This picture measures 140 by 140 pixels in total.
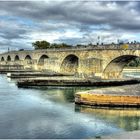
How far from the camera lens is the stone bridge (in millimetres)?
58812

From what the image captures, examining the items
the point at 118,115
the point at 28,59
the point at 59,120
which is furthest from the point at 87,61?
the point at 28,59

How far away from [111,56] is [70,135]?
37909 mm

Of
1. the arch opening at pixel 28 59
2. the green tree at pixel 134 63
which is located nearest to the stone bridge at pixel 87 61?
the arch opening at pixel 28 59

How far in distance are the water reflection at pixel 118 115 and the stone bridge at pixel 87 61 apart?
23558 millimetres

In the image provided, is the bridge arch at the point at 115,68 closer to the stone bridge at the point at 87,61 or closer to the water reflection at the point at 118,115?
the stone bridge at the point at 87,61

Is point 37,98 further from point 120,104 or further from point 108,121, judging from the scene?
point 108,121

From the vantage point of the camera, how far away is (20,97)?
135 ft

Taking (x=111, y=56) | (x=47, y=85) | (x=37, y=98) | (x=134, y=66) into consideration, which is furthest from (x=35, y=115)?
(x=134, y=66)

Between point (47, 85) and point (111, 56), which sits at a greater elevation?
point (111, 56)

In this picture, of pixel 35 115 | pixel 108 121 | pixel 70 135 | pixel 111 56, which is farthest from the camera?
pixel 111 56

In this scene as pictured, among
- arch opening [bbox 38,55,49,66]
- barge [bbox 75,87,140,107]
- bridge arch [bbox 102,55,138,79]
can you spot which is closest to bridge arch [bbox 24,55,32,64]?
arch opening [bbox 38,55,49,66]

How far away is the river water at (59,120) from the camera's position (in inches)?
899

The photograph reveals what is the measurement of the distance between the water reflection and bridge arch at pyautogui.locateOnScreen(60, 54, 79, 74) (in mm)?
46147

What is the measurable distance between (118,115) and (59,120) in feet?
16.7
